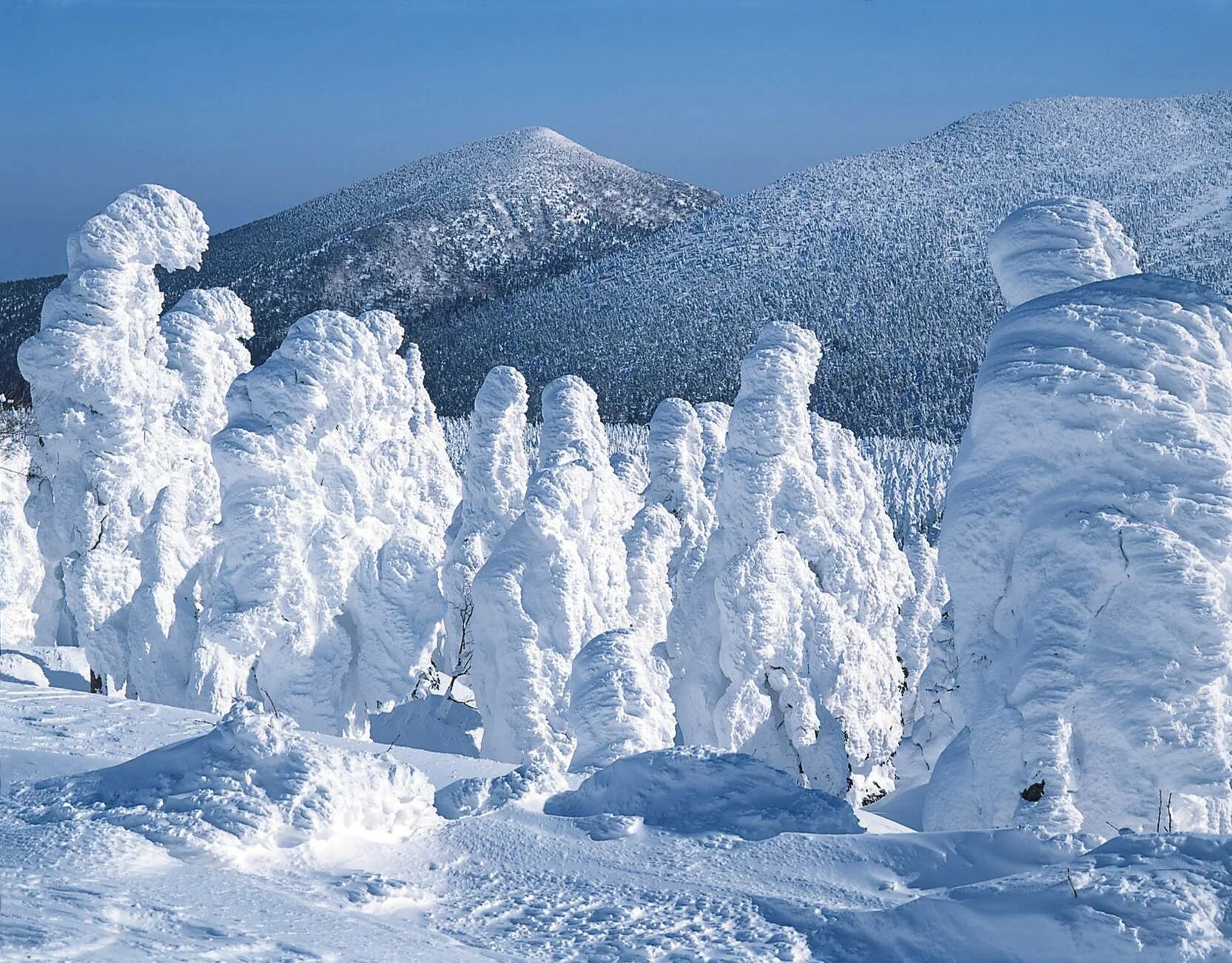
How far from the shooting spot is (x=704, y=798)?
7992mm

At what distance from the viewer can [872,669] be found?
77.0ft

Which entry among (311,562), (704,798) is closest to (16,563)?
(311,562)

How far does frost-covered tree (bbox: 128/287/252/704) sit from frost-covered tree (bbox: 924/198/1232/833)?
1445cm

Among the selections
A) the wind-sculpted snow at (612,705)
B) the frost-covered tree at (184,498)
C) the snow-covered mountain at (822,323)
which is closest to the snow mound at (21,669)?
the frost-covered tree at (184,498)

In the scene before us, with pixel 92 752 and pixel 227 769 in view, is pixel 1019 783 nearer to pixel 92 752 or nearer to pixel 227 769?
pixel 227 769

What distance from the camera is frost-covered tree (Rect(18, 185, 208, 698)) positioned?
20547 millimetres

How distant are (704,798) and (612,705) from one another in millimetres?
5450

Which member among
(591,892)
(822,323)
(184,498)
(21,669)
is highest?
(822,323)

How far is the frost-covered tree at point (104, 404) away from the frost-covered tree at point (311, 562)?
330 cm

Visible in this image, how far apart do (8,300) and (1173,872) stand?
13349 centimetres

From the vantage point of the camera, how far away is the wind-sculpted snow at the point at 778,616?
20.7 meters

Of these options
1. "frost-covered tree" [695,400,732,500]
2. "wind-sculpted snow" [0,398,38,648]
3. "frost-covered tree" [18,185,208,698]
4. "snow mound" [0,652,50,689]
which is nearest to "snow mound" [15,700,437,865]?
"snow mound" [0,652,50,689]

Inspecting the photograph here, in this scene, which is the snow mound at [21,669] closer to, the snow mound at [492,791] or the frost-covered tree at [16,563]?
the frost-covered tree at [16,563]

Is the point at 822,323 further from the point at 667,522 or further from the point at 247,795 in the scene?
the point at 247,795
